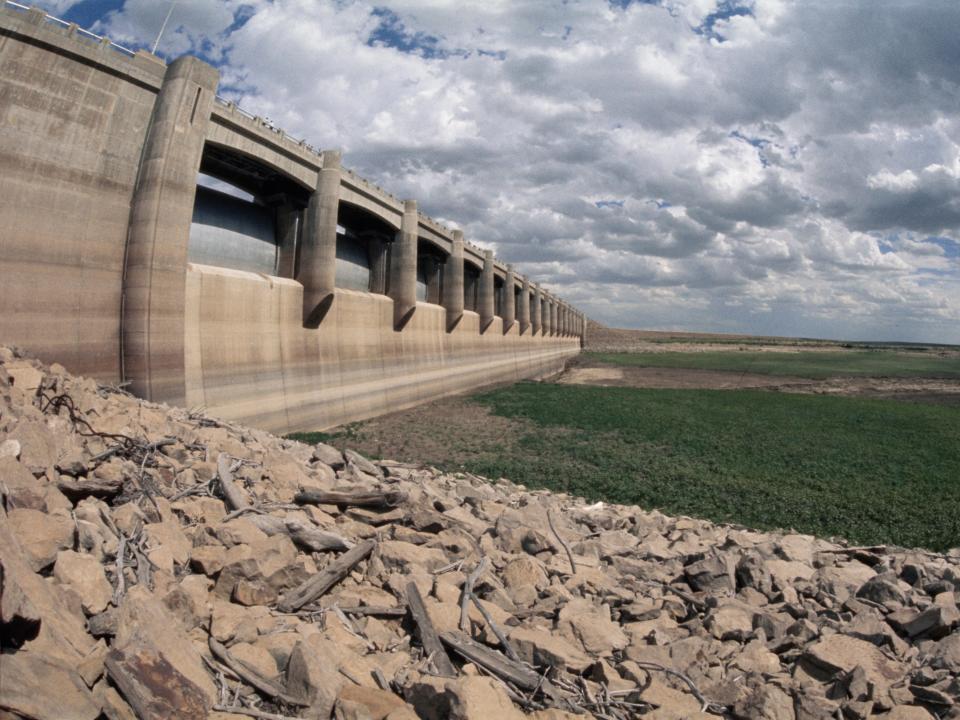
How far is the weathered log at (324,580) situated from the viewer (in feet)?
17.8

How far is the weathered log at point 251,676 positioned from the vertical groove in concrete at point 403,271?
103 ft

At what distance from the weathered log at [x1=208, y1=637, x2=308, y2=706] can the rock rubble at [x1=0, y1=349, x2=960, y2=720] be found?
0.02m

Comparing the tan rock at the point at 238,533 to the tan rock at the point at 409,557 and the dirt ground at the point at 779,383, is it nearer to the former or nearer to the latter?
the tan rock at the point at 409,557

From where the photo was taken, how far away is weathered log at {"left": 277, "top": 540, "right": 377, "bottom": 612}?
5.43 metres

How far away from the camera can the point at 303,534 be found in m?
6.48

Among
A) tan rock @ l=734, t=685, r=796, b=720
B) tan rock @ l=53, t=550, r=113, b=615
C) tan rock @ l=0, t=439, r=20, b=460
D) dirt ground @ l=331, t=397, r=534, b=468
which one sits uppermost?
tan rock @ l=0, t=439, r=20, b=460

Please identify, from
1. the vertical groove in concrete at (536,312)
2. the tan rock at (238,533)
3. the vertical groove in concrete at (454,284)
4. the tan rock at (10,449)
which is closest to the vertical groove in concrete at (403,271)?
the vertical groove in concrete at (454,284)

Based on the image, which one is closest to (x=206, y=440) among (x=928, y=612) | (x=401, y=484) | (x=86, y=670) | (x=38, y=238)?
(x=401, y=484)

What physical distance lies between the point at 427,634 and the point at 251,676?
1671 millimetres

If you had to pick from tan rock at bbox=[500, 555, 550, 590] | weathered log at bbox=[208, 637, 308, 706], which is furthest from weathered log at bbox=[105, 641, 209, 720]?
tan rock at bbox=[500, 555, 550, 590]

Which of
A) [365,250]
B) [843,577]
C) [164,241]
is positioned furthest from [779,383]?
[164,241]

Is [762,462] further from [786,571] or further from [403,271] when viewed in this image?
[403,271]

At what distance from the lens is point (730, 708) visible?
5258 millimetres

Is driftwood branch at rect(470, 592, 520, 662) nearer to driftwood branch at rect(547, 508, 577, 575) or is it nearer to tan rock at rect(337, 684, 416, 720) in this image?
tan rock at rect(337, 684, 416, 720)
